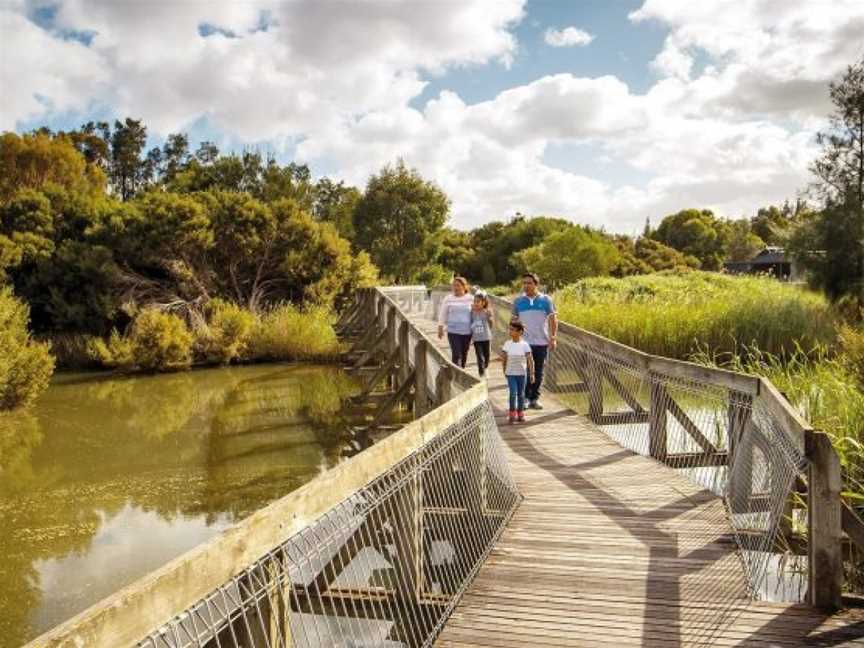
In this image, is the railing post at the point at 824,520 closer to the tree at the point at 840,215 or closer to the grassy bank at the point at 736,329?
the grassy bank at the point at 736,329

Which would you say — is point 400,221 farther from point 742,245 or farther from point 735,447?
point 742,245

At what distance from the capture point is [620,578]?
5059 millimetres

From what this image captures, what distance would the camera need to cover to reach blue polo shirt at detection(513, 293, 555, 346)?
9.89 m

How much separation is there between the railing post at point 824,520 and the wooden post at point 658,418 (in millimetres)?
3570

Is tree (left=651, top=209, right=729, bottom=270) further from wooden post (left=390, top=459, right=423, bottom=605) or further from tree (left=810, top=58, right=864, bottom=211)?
wooden post (left=390, top=459, right=423, bottom=605)

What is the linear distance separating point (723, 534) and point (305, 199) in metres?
52.3

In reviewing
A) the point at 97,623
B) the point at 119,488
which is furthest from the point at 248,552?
the point at 119,488

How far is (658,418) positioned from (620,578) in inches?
138

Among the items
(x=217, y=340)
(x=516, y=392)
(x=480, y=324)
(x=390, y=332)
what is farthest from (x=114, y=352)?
(x=516, y=392)

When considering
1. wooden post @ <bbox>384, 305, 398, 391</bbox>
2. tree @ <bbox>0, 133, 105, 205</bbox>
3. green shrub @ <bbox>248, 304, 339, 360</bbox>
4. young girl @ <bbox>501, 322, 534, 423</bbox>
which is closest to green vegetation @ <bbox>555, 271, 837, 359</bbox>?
wooden post @ <bbox>384, 305, 398, 391</bbox>

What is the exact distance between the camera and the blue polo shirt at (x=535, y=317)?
32.4 ft

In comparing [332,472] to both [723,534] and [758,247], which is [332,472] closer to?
[723,534]

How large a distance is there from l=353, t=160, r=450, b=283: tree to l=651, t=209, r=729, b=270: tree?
4058 cm

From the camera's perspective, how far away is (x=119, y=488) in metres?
14.0
